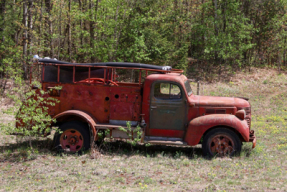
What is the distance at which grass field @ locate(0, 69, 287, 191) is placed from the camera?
601 cm

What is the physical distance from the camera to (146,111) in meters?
8.01

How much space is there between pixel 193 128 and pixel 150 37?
48.1ft

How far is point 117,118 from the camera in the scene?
821cm

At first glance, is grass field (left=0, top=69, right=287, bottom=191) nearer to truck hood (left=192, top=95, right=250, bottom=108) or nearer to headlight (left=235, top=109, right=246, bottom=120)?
headlight (left=235, top=109, right=246, bottom=120)

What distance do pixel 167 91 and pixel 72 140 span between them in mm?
2805

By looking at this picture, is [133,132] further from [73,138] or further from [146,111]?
[73,138]

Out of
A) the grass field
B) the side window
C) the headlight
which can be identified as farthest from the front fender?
the side window

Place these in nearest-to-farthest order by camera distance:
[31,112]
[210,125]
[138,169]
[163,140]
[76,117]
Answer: [138,169]
[210,125]
[31,112]
[163,140]
[76,117]

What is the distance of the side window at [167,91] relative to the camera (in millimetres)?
7938

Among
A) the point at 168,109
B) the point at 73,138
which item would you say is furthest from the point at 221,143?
the point at 73,138

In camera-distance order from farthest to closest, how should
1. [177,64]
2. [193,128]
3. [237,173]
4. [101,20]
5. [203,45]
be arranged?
[203,45]
[177,64]
[101,20]
[193,128]
[237,173]

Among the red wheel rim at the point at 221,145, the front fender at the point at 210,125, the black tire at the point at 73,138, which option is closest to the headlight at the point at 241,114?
the front fender at the point at 210,125

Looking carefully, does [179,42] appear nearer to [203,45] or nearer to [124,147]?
[203,45]

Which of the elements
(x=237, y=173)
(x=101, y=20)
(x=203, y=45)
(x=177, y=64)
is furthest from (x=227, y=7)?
(x=237, y=173)
